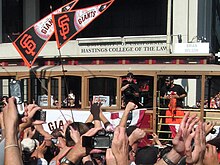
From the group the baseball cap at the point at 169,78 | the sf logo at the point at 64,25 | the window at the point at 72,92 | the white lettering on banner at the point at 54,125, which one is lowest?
the white lettering on banner at the point at 54,125

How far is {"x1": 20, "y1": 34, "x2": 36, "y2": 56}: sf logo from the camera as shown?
10.2 m

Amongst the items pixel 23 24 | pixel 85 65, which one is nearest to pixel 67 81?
pixel 85 65

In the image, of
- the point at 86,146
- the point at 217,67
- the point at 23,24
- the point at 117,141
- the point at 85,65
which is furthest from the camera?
the point at 23,24

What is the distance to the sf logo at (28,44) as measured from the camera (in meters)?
10.2

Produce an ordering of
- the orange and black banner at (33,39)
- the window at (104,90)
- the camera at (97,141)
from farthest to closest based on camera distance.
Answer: the orange and black banner at (33,39), the window at (104,90), the camera at (97,141)

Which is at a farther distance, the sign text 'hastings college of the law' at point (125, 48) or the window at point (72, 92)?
the sign text 'hastings college of the law' at point (125, 48)

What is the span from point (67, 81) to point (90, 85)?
0.70 metres

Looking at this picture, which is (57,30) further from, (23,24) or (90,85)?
(23,24)

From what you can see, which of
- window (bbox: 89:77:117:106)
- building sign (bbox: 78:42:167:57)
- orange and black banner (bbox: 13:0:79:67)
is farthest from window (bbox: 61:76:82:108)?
building sign (bbox: 78:42:167:57)

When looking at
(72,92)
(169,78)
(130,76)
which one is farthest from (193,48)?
(72,92)

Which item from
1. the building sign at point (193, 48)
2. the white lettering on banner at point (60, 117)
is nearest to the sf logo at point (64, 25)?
the white lettering on banner at point (60, 117)

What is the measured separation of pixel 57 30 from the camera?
10.2 meters

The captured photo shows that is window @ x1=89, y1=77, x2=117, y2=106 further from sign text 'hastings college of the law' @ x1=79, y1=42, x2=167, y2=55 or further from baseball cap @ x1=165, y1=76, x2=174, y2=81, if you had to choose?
sign text 'hastings college of the law' @ x1=79, y1=42, x2=167, y2=55

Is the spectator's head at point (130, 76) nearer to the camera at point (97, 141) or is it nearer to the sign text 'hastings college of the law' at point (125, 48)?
the sign text 'hastings college of the law' at point (125, 48)
